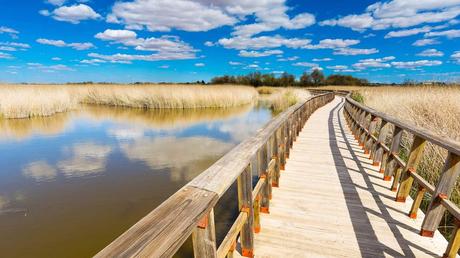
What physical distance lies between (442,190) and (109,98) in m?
28.7

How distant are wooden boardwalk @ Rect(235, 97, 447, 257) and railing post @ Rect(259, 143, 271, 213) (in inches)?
5.2

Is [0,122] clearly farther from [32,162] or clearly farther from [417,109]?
[417,109]

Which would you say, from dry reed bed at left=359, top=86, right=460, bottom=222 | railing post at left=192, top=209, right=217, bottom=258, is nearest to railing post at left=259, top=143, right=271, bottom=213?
railing post at left=192, top=209, right=217, bottom=258

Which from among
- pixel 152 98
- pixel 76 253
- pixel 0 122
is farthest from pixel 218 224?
pixel 152 98

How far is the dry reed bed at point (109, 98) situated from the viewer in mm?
16406

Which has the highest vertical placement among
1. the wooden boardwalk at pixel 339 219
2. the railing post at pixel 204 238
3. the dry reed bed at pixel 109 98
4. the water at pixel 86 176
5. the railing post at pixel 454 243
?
the dry reed bed at pixel 109 98

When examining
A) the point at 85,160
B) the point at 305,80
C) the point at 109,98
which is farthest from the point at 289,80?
the point at 85,160

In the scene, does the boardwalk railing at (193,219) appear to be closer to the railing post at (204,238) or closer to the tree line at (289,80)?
the railing post at (204,238)

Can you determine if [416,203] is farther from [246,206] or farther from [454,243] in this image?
[246,206]

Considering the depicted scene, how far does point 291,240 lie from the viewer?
301cm

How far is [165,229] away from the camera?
1.09 metres

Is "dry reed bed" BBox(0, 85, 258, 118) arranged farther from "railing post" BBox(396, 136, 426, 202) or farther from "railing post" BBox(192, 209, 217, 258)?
"railing post" BBox(396, 136, 426, 202)

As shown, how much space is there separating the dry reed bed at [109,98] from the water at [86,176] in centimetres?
267

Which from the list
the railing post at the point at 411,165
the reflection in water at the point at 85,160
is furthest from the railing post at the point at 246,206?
the reflection in water at the point at 85,160
